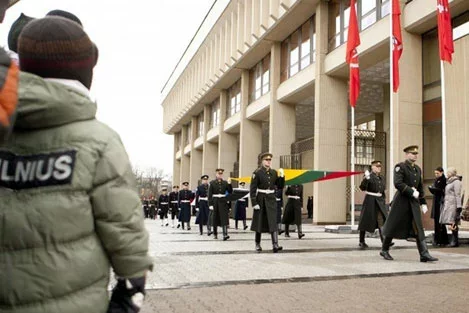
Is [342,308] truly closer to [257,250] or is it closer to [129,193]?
[129,193]

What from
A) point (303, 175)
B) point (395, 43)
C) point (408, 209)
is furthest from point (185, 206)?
point (408, 209)

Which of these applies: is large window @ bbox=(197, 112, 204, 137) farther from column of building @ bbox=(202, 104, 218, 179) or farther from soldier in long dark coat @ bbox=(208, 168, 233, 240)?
soldier in long dark coat @ bbox=(208, 168, 233, 240)

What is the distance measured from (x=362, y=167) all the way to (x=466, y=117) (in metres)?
12.1

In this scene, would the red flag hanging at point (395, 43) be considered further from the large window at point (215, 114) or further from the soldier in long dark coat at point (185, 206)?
the large window at point (215, 114)

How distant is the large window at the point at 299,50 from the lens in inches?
995

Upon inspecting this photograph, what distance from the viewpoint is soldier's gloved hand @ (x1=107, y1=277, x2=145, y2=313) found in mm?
1769

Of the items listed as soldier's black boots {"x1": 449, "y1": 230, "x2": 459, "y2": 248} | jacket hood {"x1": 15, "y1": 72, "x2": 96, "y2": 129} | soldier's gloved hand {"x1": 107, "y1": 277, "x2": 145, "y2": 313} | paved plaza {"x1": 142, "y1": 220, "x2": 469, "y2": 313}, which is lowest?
paved plaza {"x1": 142, "y1": 220, "x2": 469, "y2": 313}

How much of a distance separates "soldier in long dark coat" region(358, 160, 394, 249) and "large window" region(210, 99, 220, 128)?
29570 millimetres

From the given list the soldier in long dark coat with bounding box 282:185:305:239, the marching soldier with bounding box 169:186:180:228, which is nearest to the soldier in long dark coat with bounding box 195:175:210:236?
the soldier in long dark coat with bounding box 282:185:305:239

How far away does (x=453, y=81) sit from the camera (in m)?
16.8

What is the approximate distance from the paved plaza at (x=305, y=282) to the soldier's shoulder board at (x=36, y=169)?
351 cm

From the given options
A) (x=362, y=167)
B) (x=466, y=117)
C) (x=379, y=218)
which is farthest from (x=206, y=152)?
(x=379, y=218)

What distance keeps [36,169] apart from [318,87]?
2186 centimetres

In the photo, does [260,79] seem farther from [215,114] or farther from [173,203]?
[173,203]
